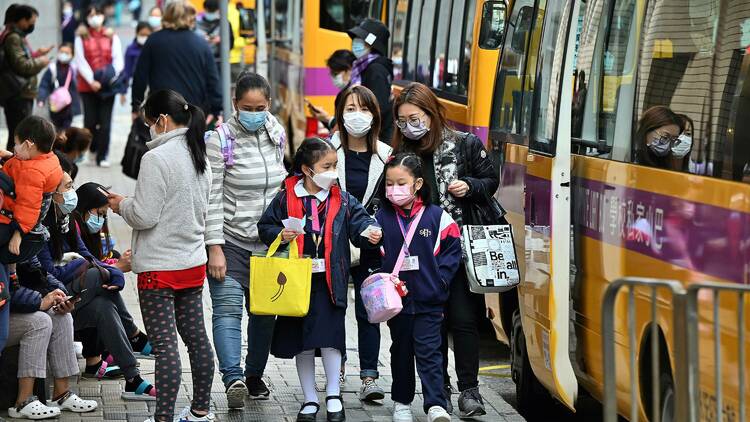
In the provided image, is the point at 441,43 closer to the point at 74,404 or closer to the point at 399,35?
the point at 399,35

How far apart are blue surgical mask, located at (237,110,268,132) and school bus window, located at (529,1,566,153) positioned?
4.70ft

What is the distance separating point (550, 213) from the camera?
6.94m

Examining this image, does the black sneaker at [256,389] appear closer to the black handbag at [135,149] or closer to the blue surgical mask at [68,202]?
the blue surgical mask at [68,202]

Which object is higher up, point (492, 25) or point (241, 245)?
point (492, 25)

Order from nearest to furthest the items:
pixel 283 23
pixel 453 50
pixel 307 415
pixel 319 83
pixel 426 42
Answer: pixel 307 415 → pixel 453 50 → pixel 426 42 → pixel 319 83 → pixel 283 23

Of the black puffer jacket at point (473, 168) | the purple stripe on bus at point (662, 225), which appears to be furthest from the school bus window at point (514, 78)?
the purple stripe on bus at point (662, 225)

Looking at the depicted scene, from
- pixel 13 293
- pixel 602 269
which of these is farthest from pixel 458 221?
pixel 13 293

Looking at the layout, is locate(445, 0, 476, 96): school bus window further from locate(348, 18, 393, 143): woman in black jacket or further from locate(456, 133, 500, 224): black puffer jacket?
locate(456, 133, 500, 224): black puffer jacket

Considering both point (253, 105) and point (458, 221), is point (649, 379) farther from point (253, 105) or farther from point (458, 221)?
point (253, 105)

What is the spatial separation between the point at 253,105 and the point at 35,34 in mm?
16952

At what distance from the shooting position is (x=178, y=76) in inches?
514

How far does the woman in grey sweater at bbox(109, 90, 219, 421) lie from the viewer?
6652 millimetres

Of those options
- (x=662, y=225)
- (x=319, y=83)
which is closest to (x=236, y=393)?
(x=662, y=225)

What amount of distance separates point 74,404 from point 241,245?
1168 millimetres
